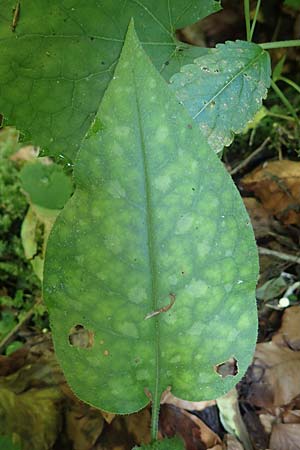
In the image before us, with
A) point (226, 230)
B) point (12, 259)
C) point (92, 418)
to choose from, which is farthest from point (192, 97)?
point (12, 259)

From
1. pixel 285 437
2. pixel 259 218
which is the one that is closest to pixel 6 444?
pixel 285 437

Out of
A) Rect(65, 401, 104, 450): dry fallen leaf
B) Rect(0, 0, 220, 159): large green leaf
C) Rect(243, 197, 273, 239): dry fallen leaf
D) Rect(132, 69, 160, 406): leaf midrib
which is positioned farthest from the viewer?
Rect(243, 197, 273, 239): dry fallen leaf

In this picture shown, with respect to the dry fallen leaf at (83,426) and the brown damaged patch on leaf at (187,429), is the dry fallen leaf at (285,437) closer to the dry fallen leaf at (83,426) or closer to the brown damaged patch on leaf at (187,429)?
the brown damaged patch on leaf at (187,429)

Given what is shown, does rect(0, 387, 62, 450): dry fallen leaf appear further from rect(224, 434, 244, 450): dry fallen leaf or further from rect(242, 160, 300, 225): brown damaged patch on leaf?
rect(242, 160, 300, 225): brown damaged patch on leaf

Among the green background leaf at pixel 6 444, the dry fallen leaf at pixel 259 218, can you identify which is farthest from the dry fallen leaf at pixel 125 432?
the dry fallen leaf at pixel 259 218

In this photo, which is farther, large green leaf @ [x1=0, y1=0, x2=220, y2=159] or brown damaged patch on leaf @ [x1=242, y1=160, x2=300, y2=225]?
brown damaged patch on leaf @ [x1=242, y1=160, x2=300, y2=225]

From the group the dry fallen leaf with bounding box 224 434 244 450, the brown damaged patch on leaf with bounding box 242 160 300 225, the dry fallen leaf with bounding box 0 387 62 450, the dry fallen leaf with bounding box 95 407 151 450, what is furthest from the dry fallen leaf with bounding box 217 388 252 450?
the brown damaged patch on leaf with bounding box 242 160 300 225

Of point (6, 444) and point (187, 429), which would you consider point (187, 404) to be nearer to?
point (187, 429)

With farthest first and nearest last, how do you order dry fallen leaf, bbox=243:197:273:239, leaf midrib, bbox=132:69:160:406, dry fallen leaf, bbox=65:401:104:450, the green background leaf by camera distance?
dry fallen leaf, bbox=243:197:273:239 < dry fallen leaf, bbox=65:401:104:450 < the green background leaf < leaf midrib, bbox=132:69:160:406
